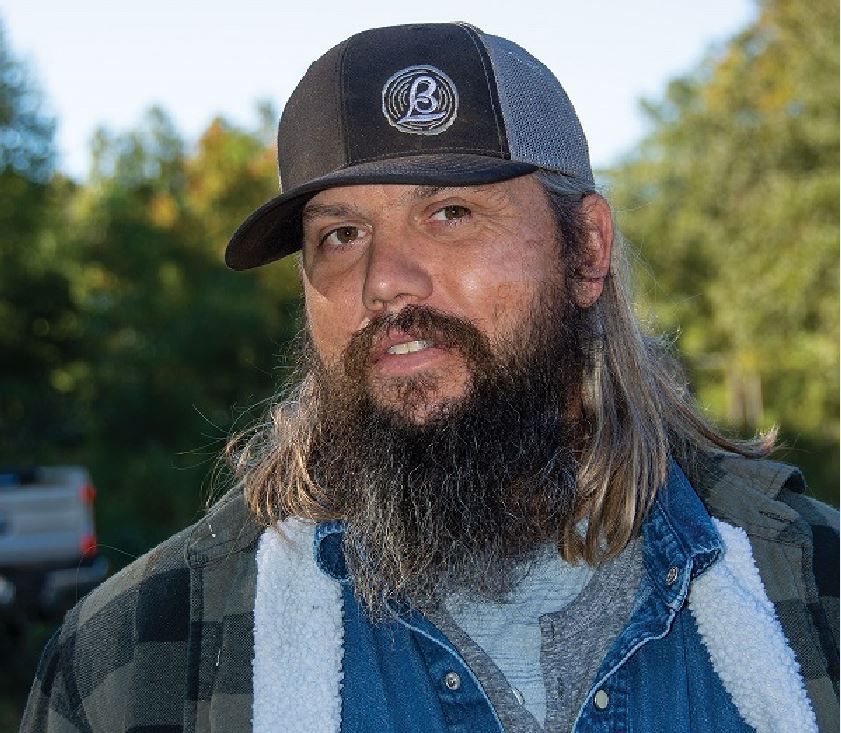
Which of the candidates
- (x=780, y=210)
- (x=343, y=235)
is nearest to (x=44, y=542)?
(x=343, y=235)

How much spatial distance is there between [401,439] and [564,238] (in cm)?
66

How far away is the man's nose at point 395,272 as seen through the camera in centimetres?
251

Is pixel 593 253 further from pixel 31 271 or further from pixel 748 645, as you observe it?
pixel 31 271

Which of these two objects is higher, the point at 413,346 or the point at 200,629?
the point at 413,346

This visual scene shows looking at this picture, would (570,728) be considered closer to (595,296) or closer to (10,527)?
(595,296)

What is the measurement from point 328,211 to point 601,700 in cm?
121

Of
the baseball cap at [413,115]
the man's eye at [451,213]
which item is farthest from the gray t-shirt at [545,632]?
the baseball cap at [413,115]

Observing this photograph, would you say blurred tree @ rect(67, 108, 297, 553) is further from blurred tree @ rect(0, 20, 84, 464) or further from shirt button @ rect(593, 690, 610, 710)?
shirt button @ rect(593, 690, 610, 710)

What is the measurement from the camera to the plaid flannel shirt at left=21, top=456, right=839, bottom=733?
7.55ft

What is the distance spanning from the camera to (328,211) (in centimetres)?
268

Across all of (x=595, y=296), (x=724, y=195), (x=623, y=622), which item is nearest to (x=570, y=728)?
(x=623, y=622)

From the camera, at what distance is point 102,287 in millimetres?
25484

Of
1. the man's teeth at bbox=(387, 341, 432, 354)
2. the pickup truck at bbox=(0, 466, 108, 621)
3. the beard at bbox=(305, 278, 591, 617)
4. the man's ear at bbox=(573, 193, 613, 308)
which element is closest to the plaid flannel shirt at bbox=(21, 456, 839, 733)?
the beard at bbox=(305, 278, 591, 617)

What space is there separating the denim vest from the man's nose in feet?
1.82
